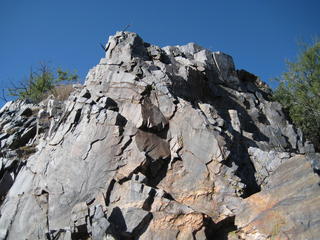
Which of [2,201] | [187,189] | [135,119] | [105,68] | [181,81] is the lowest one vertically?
[187,189]

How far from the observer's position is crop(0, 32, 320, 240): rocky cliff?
11.2 m

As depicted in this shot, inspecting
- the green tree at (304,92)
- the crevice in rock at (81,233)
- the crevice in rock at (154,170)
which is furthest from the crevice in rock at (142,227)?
the green tree at (304,92)

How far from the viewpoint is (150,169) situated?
13508 mm

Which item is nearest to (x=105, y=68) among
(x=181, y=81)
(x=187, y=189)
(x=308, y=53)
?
(x=181, y=81)

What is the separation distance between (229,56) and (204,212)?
15774 millimetres

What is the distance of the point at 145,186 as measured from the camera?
12258 millimetres

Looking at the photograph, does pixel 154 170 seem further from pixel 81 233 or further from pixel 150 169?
pixel 81 233

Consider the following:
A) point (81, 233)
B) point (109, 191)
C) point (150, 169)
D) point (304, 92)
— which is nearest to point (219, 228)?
point (150, 169)

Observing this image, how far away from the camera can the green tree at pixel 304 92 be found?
22719 mm

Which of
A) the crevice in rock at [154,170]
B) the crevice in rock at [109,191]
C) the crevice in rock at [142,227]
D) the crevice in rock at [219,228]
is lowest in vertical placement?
the crevice in rock at [219,228]

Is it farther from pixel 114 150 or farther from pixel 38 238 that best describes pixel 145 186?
pixel 38 238

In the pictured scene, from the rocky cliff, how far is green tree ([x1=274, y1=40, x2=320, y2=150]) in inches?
161

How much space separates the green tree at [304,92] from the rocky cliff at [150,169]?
4.08m

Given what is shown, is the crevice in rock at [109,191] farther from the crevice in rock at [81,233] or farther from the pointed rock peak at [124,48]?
the pointed rock peak at [124,48]
